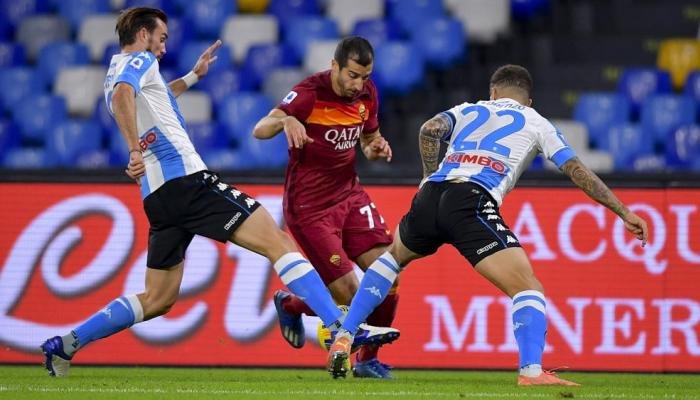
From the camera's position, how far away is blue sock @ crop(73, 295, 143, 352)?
25.0ft

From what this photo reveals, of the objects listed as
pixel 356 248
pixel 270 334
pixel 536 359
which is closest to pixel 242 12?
pixel 270 334

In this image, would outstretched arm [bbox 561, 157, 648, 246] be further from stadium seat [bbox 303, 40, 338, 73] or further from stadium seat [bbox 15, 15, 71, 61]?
stadium seat [bbox 15, 15, 71, 61]

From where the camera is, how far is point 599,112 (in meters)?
12.5

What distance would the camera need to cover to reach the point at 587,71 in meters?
13.1

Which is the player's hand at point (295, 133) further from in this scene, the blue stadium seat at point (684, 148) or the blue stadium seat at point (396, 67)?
the blue stadium seat at point (684, 148)

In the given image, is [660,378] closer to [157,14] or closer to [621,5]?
[157,14]

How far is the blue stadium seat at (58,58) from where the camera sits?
44.5ft

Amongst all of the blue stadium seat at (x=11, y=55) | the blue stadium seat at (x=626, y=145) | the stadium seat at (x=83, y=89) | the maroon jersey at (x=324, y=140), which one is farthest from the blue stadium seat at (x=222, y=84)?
the maroon jersey at (x=324, y=140)

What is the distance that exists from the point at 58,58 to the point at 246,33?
1911mm

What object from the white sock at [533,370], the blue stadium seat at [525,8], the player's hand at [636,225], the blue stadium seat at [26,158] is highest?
the blue stadium seat at [525,8]

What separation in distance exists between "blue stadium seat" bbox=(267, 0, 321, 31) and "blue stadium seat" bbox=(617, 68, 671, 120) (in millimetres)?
3178

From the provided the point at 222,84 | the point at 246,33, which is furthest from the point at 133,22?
the point at 246,33

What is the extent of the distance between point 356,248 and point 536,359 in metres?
1.73

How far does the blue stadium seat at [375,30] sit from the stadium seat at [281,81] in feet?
2.32
